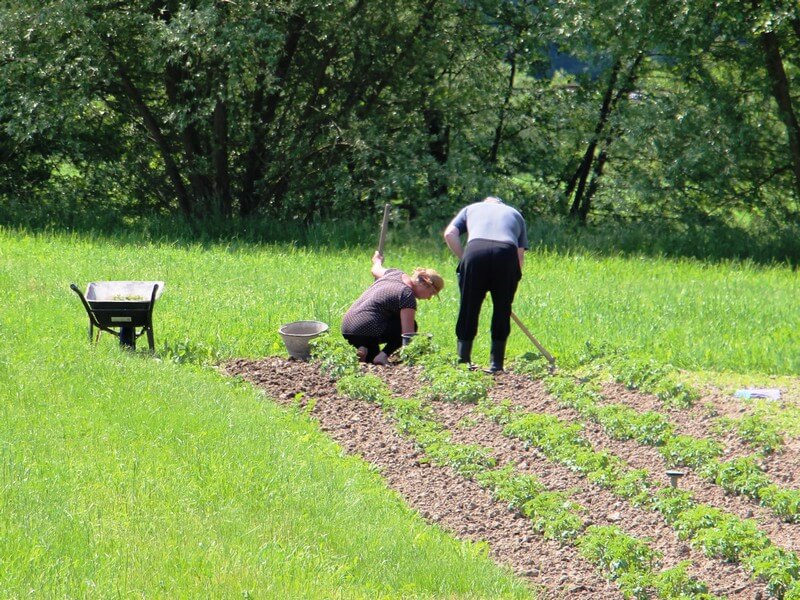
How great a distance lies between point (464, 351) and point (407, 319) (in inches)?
25.0

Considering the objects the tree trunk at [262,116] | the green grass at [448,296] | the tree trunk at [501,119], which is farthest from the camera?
the tree trunk at [501,119]

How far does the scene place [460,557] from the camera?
20.7 feet

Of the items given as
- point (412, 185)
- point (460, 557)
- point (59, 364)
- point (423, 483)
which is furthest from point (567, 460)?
point (412, 185)

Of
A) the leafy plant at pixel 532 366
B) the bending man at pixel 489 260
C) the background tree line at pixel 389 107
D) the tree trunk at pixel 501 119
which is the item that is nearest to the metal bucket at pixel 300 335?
Answer: the bending man at pixel 489 260

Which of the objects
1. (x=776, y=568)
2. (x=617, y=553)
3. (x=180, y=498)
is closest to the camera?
(x=776, y=568)

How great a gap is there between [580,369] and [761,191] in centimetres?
1072

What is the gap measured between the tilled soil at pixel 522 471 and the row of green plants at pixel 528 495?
7 centimetres

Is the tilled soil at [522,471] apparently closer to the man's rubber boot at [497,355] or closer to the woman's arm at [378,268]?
the man's rubber boot at [497,355]

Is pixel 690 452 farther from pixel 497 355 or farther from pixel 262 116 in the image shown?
pixel 262 116

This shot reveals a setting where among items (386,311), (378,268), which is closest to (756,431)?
(386,311)

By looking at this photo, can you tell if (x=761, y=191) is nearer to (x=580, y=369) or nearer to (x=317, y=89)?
(x=317, y=89)

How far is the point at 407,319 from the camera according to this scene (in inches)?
422

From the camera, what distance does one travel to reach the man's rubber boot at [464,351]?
10414mm

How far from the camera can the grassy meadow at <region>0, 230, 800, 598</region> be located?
5660 mm
